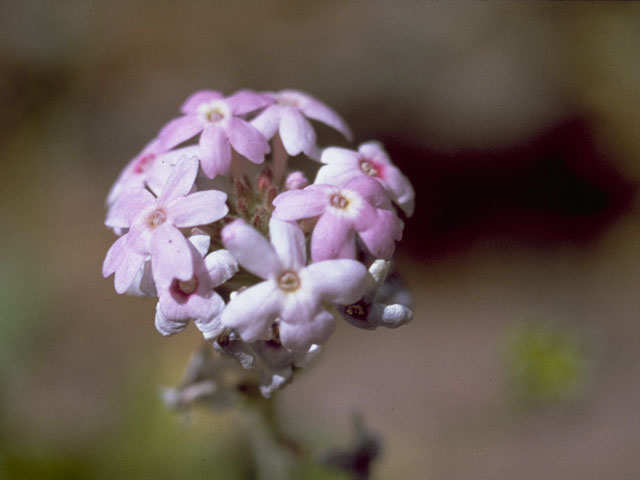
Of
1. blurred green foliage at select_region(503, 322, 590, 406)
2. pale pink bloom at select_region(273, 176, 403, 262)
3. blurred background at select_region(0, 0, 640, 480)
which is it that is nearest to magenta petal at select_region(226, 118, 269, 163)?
pale pink bloom at select_region(273, 176, 403, 262)

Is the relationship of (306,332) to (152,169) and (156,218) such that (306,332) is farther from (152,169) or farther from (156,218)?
(152,169)

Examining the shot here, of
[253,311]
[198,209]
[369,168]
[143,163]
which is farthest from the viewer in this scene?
[143,163]

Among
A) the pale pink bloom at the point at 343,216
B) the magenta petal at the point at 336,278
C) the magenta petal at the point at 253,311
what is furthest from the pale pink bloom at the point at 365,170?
the magenta petal at the point at 253,311

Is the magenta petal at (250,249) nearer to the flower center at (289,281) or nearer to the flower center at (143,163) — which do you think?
the flower center at (289,281)

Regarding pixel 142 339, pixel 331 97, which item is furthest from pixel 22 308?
pixel 331 97

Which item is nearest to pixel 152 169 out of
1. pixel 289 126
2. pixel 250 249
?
pixel 289 126

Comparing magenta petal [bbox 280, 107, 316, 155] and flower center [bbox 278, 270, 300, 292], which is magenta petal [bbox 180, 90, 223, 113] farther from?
flower center [bbox 278, 270, 300, 292]

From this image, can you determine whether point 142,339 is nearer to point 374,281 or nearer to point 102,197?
point 102,197

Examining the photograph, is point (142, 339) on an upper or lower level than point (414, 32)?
lower
